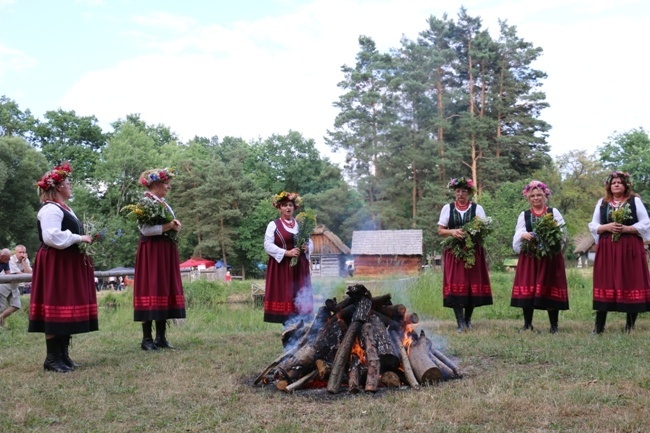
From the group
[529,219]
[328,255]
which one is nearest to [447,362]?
[529,219]

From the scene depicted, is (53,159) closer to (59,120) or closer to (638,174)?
(59,120)

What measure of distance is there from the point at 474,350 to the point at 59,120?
163 feet

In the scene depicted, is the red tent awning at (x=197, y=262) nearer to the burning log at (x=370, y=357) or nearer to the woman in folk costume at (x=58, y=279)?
the woman in folk costume at (x=58, y=279)

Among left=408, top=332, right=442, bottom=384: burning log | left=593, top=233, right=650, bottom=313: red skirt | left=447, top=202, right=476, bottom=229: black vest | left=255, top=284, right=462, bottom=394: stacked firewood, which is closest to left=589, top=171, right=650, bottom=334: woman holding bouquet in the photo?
left=593, top=233, right=650, bottom=313: red skirt

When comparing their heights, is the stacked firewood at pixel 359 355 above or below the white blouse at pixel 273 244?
below

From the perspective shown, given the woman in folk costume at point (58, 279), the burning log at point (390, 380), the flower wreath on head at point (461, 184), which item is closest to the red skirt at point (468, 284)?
the flower wreath on head at point (461, 184)

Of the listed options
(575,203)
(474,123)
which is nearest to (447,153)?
(474,123)

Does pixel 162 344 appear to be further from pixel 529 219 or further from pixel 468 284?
pixel 529 219

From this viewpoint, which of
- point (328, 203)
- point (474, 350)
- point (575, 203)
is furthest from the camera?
point (575, 203)

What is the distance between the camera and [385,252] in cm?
1373

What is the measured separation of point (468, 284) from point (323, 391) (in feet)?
12.6

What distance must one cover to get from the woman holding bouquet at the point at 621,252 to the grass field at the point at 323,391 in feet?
1.41

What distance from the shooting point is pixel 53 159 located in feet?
159

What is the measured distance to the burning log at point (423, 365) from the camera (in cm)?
515
